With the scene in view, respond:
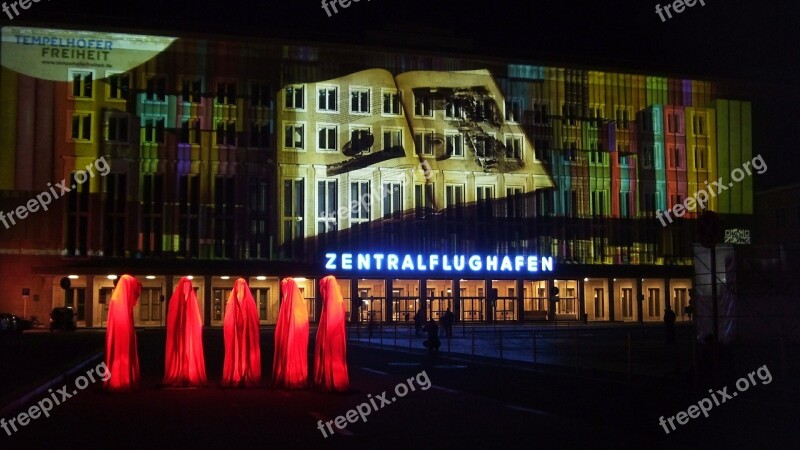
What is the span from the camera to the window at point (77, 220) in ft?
212

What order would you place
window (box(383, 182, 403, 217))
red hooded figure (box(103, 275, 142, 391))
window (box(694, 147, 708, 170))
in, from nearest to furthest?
red hooded figure (box(103, 275, 142, 391))
window (box(383, 182, 403, 217))
window (box(694, 147, 708, 170))

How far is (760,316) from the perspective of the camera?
115ft

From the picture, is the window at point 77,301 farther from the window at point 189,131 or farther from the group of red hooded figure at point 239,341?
the group of red hooded figure at point 239,341

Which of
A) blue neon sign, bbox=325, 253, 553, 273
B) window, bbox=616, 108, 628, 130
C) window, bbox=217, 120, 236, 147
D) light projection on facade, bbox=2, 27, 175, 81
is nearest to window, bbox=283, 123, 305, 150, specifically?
window, bbox=217, 120, 236, 147

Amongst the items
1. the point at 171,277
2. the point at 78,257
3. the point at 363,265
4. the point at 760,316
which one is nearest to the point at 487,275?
the point at 363,265

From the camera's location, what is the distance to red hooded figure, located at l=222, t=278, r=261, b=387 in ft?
65.1

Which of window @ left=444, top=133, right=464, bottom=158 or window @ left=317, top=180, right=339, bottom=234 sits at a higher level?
window @ left=444, top=133, right=464, bottom=158

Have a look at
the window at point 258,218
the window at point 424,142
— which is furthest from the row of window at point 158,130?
the window at point 424,142

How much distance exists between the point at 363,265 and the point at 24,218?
24.5 metres

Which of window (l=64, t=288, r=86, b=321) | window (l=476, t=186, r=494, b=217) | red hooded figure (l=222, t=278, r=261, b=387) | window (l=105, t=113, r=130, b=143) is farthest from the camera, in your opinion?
window (l=476, t=186, r=494, b=217)

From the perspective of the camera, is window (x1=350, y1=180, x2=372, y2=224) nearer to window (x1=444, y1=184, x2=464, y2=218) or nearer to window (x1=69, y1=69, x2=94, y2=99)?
window (x1=444, y1=184, x2=464, y2=218)

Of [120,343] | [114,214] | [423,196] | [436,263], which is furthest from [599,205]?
[120,343]

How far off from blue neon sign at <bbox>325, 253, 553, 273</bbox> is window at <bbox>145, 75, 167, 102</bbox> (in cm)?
1684

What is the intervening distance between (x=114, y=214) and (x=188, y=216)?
5.22 m
